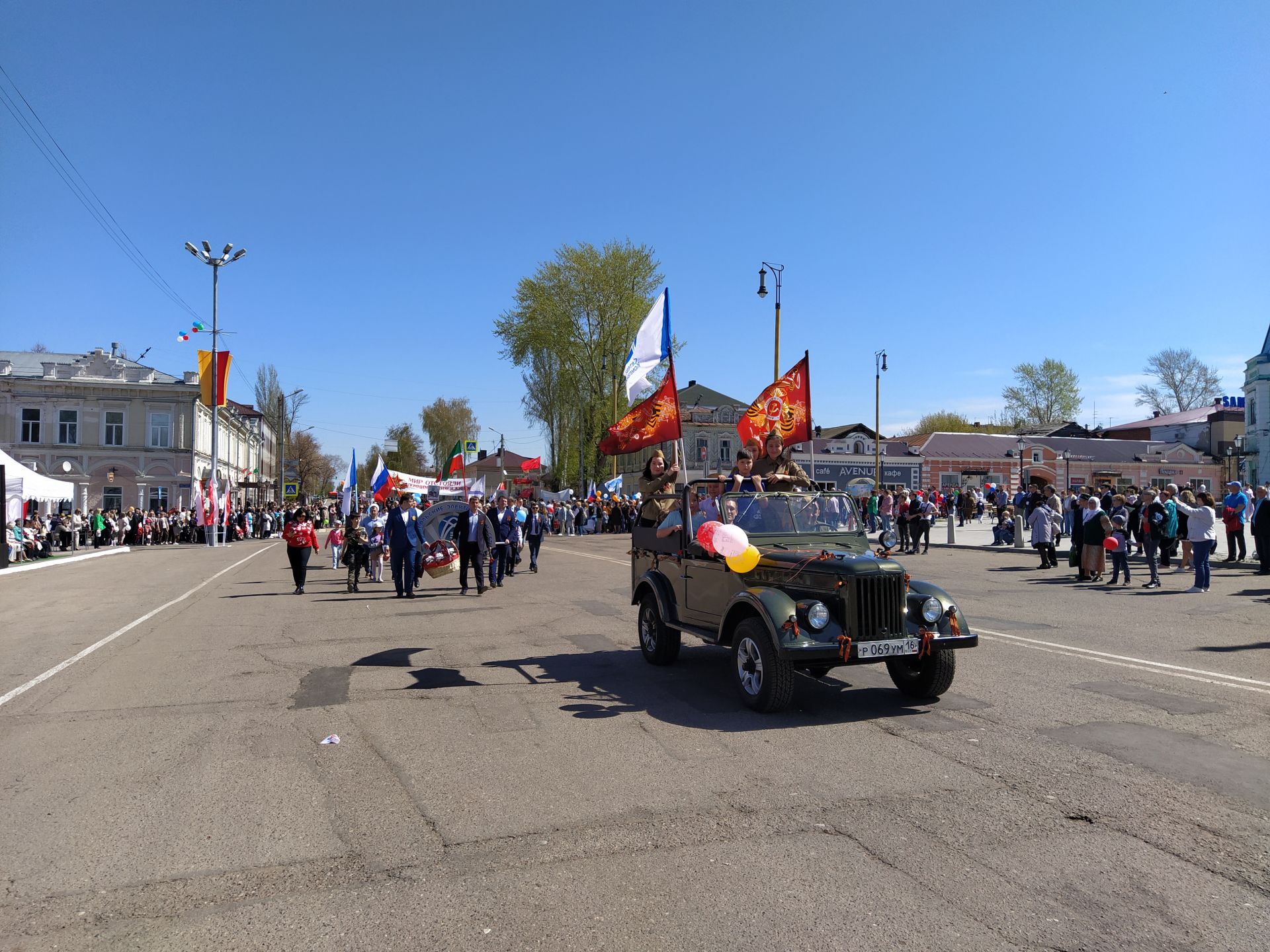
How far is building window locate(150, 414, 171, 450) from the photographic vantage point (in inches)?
2183

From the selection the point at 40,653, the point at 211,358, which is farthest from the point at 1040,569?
the point at 211,358

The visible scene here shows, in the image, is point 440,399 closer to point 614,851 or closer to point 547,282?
point 547,282

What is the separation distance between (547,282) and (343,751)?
1873 inches

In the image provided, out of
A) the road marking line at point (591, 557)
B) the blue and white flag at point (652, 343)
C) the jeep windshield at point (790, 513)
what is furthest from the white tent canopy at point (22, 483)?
the jeep windshield at point (790, 513)

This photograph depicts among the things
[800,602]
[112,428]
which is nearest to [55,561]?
[800,602]

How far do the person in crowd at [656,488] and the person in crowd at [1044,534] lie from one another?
14.4m

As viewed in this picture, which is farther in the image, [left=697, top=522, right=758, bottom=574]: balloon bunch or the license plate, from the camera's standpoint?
[left=697, top=522, right=758, bottom=574]: balloon bunch

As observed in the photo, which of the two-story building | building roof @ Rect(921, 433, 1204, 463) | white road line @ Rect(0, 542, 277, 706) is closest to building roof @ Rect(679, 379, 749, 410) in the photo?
building roof @ Rect(921, 433, 1204, 463)

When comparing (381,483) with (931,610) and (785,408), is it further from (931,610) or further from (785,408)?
(931,610)

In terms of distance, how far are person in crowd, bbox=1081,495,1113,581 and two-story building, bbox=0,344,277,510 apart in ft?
161

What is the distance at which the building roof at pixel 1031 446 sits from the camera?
2995 inches

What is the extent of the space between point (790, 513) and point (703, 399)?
236 ft

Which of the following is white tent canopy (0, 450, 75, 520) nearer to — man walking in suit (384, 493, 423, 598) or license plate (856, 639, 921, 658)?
man walking in suit (384, 493, 423, 598)

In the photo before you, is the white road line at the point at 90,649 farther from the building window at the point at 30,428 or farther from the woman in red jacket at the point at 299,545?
the building window at the point at 30,428
